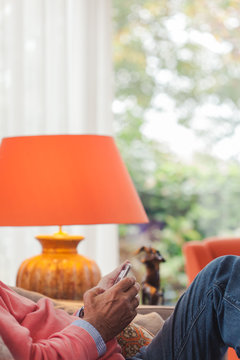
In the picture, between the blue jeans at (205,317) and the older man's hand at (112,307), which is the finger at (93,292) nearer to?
the older man's hand at (112,307)

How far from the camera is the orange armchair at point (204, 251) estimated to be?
271 centimetres

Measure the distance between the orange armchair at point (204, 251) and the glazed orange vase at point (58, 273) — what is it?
820mm

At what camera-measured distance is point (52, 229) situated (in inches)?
115

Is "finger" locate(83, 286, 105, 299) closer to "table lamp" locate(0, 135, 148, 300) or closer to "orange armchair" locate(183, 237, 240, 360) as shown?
"table lamp" locate(0, 135, 148, 300)

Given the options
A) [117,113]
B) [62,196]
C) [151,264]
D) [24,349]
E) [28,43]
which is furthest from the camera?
[117,113]

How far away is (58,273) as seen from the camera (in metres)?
1.93

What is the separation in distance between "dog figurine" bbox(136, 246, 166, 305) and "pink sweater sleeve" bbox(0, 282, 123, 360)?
25.7 inches

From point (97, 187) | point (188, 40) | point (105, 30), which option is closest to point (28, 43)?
point (105, 30)

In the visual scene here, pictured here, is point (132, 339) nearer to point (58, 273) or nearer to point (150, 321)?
point (150, 321)

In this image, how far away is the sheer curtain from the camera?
2.80m

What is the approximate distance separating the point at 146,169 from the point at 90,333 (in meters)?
3.35

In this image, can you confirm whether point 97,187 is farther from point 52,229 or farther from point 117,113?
point 117,113

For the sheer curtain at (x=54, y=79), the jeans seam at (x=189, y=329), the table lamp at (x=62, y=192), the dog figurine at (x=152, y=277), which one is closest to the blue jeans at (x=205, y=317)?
the jeans seam at (x=189, y=329)

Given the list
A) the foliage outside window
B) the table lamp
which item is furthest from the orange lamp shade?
the foliage outside window
